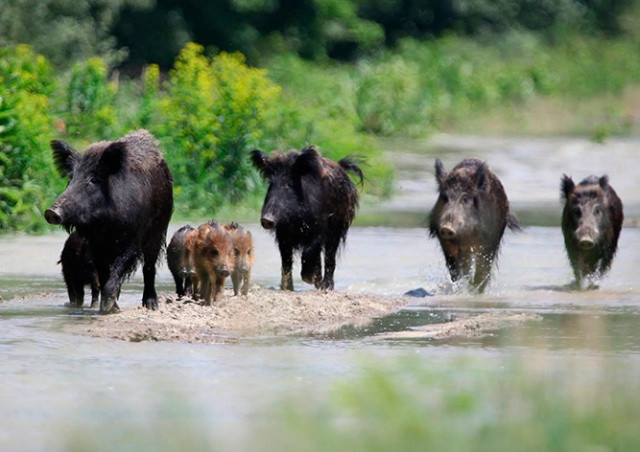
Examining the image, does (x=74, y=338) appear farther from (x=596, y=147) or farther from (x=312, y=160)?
(x=596, y=147)

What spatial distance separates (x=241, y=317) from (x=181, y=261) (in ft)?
3.20

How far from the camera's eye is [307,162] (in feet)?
44.8

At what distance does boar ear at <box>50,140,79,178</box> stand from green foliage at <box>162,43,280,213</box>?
8598 mm

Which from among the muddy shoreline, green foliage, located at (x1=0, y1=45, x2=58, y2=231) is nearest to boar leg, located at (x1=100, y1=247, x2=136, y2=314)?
the muddy shoreline

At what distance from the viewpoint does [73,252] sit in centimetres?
1212

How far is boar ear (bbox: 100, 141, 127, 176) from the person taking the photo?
11.4 m

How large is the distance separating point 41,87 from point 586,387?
1421 cm

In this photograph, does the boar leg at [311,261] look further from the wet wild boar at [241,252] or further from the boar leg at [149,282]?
the boar leg at [149,282]

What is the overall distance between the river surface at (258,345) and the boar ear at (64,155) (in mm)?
1138

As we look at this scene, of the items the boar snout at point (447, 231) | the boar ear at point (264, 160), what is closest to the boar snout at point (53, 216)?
the boar ear at point (264, 160)

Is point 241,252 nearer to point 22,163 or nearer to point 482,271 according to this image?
point 482,271

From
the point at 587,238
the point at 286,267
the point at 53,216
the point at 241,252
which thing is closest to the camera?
the point at 53,216

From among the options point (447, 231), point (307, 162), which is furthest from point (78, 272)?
point (447, 231)

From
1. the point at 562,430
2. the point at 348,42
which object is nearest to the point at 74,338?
the point at 562,430
